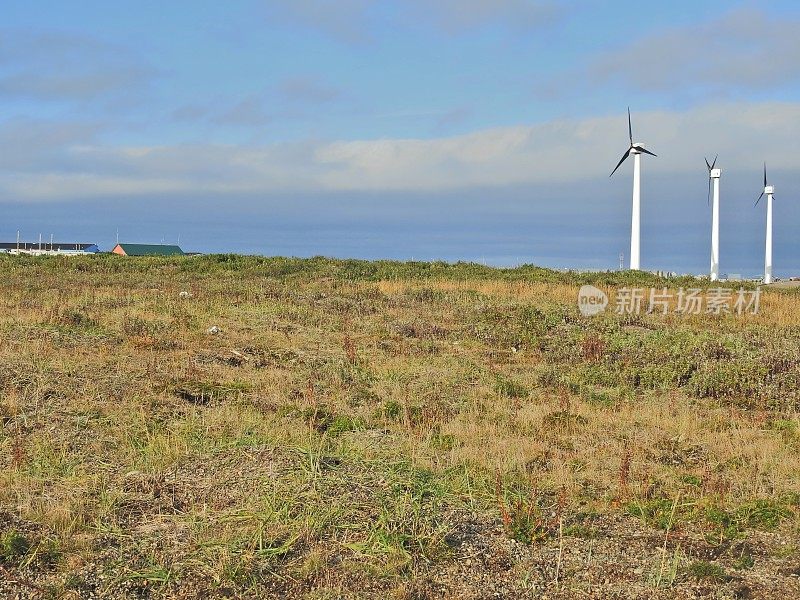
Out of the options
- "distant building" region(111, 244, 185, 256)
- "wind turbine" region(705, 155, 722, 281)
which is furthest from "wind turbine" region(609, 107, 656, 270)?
"distant building" region(111, 244, 185, 256)

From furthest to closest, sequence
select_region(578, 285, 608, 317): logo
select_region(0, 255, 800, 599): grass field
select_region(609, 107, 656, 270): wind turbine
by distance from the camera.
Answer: select_region(609, 107, 656, 270): wind turbine
select_region(578, 285, 608, 317): logo
select_region(0, 255, 800, 599): grass field

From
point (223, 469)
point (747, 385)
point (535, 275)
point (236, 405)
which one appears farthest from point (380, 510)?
point (535, 275)

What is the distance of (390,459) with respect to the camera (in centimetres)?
895

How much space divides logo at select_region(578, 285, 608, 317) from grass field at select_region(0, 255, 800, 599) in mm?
3368

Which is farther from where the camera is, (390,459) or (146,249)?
(146,249)

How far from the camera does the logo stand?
23.8 m

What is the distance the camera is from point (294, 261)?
3759cm

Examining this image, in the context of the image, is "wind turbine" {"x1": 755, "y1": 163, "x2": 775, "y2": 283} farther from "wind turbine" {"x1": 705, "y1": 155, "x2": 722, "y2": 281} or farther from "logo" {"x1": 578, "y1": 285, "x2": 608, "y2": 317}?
"logo" {"x1": 578, "y1": 285, "x2": 608, "y2": 317}

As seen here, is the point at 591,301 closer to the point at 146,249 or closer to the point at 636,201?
the point at 636,201

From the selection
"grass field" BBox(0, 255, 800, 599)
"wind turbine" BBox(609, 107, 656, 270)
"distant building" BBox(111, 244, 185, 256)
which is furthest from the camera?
"distant building" BBox(111, 244, 185, 256)

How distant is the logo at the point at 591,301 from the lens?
2378 cm

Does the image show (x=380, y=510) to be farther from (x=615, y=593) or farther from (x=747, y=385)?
(x=747, y=385)

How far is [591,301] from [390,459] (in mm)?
18942

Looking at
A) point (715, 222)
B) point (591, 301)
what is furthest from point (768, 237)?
point (591, 301)
